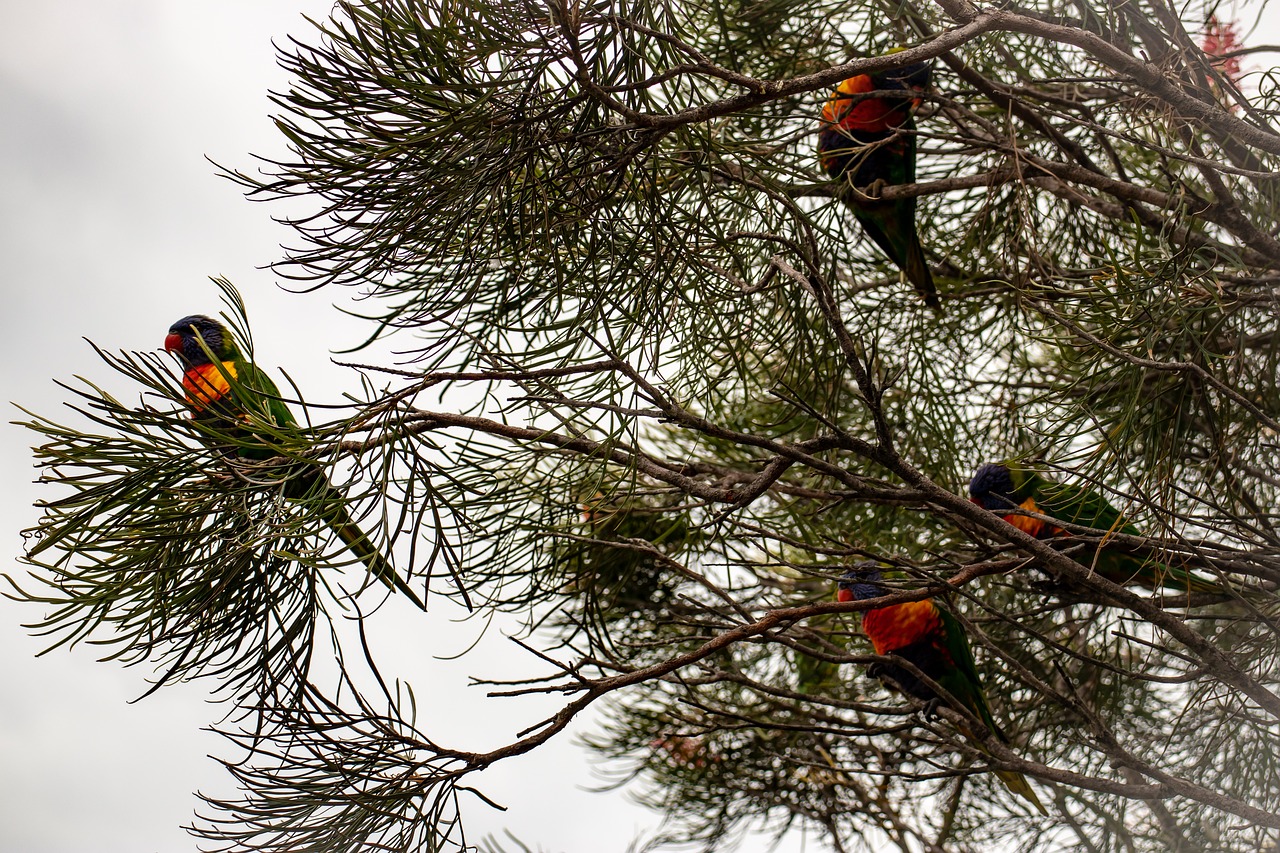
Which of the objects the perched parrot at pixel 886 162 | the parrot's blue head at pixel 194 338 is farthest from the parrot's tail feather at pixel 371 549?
the perched parrot at pixel 886 162

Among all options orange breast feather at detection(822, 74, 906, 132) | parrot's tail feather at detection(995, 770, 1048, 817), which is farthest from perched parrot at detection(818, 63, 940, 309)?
parrot's tail feather at detection(995, 770, 1048, 817)

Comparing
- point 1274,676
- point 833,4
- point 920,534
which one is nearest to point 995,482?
point 920,534

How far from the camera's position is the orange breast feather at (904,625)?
1.22 m

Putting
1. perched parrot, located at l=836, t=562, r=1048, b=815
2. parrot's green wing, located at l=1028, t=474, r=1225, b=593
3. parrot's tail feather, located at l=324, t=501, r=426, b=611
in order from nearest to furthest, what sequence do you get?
parrot's tail feather, located at l=324, t=501, r=426, b=611 < parrot's green wing, located at l=1028, t=474, r=1225, b=593 < perched parrot, located at l=836, t=562, r=1048, b=815

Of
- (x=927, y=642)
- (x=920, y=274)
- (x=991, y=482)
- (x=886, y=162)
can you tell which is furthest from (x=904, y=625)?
(x=886, y=162)

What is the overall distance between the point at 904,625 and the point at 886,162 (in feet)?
2.17

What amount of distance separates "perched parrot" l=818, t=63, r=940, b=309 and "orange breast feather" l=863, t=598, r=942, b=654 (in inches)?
16.5

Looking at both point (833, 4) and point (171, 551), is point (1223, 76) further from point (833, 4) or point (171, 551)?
point (171, 551)

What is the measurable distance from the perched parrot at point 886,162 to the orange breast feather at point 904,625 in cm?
42

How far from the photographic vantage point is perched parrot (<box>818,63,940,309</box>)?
1.24 m

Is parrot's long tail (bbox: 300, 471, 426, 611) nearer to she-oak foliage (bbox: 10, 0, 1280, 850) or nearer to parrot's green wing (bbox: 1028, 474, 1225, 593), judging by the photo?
she-oak foliage (bbox: 10, 0, 1280, 850)

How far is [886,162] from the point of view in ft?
4.37

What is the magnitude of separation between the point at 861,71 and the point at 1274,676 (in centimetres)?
86

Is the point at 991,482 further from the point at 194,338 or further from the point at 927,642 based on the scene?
the point at 194,338
